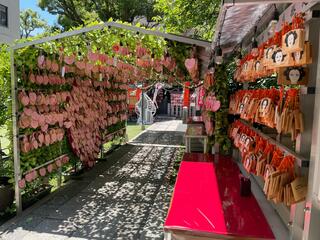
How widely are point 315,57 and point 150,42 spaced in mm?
3464

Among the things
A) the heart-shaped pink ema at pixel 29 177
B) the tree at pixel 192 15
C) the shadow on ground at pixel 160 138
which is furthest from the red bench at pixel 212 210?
the shadow on ground at pixel 160 138

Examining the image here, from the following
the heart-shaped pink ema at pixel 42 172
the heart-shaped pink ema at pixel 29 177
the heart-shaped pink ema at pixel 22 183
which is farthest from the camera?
the heart-shaped pink ema at pixel 42 172

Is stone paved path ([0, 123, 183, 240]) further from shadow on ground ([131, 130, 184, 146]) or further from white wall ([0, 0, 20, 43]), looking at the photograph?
white wall ([0, 0, 20, 43])

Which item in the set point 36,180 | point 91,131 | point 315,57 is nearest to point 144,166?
point 91,131

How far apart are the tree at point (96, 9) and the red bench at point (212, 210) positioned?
16.2 metres

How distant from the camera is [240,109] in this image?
362cm

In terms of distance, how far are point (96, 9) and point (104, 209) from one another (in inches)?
664

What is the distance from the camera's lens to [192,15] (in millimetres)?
8016

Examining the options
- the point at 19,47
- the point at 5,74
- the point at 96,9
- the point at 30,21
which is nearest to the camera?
the point at 19,47

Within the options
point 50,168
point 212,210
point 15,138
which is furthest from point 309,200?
point 50,168

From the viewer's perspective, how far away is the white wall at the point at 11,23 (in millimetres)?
16344

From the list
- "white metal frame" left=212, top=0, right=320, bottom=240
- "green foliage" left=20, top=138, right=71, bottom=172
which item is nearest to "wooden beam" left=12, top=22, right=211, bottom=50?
"green foliage" left=20, top=138, right=71, bottom=172

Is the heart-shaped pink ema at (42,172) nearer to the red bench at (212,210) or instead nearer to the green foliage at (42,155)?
the green foliage at (42,155)

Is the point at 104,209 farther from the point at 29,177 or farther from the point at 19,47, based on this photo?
the point at 19,47
